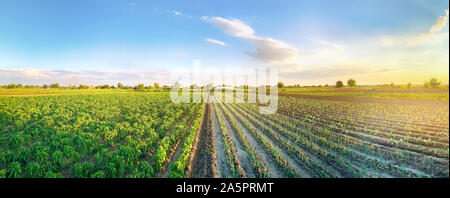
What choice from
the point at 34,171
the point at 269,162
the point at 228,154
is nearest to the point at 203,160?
the point at 228,154

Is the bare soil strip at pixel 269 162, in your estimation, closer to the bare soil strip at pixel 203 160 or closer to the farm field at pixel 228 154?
the farm field at pixel 228 154

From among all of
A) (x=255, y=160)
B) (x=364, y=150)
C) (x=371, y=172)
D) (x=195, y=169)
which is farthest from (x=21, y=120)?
(x=364, y=150)

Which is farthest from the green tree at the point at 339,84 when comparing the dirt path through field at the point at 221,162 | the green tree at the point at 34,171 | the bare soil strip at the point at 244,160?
the green tree at the point at 34,171

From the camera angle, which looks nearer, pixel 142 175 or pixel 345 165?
pixel 142 175

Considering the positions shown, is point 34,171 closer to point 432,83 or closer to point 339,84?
point 339,84

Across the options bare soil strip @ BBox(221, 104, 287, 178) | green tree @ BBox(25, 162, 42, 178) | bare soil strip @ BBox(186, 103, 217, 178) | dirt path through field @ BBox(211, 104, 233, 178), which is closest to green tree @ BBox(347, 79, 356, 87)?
bare soil strip @ BBox(221, 104, 287, 178)

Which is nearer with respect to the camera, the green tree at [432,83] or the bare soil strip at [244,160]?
the green tree at [432,83]

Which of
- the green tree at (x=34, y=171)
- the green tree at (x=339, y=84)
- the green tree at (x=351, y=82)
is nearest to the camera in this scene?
the green tree at (x=34, y=171)

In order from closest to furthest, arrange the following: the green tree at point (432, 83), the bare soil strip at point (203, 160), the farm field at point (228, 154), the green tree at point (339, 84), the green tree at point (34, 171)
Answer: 1. the green tree at point (432, 83)
2. the green tree at point (34, 171)
3. the farm field at point (228, 154)
4. the bare soil strip at point (203, 160)
5. the green tree at point (339, 84)

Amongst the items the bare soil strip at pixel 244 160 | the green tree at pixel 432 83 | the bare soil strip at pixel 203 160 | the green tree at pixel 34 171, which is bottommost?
the bare soil strip at pixel 244 160

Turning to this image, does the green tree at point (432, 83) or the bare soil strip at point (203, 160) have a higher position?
the green tree at point (432, 83)
